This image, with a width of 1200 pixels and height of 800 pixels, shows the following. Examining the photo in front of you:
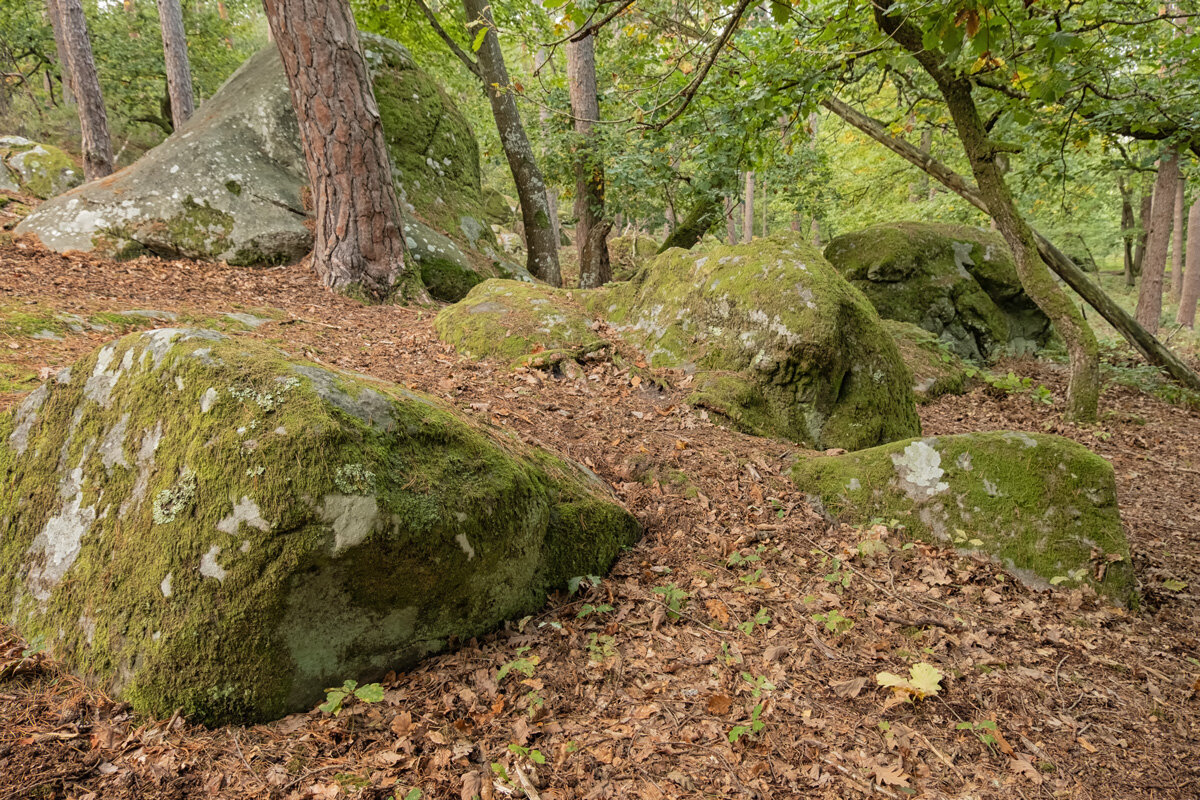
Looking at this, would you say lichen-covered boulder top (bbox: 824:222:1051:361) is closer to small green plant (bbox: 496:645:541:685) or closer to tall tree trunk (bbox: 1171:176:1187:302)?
small green plant (bbox: 496:645:541:685)

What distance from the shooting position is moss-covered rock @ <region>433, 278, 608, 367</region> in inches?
227

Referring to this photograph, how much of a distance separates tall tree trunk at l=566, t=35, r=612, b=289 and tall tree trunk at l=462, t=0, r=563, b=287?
87cm

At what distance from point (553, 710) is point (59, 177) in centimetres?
1600

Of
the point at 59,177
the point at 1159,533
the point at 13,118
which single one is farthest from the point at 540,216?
the point at 13,118

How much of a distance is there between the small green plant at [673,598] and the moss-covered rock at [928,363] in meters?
6.43

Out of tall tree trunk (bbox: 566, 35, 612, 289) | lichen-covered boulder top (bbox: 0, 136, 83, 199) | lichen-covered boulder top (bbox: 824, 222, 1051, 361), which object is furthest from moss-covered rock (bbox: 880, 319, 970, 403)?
lichen-covered boulder top (bbox: 0, 136, 83, 199)

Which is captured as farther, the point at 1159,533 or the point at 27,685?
the point at 1159,533

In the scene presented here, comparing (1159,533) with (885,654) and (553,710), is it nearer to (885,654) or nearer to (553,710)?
(885,654)

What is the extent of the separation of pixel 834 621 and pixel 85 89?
15262 mm

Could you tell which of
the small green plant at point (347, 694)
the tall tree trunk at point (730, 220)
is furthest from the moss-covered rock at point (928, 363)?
the small green plant at point (347, 694)

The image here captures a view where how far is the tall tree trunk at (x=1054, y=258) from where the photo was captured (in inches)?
298

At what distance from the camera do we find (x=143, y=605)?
2232mm

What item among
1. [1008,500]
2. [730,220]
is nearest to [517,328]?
[1008,500]

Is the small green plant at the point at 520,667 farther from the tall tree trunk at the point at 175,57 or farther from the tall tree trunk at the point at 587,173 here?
the tall tree trunk at the point at 175,57
